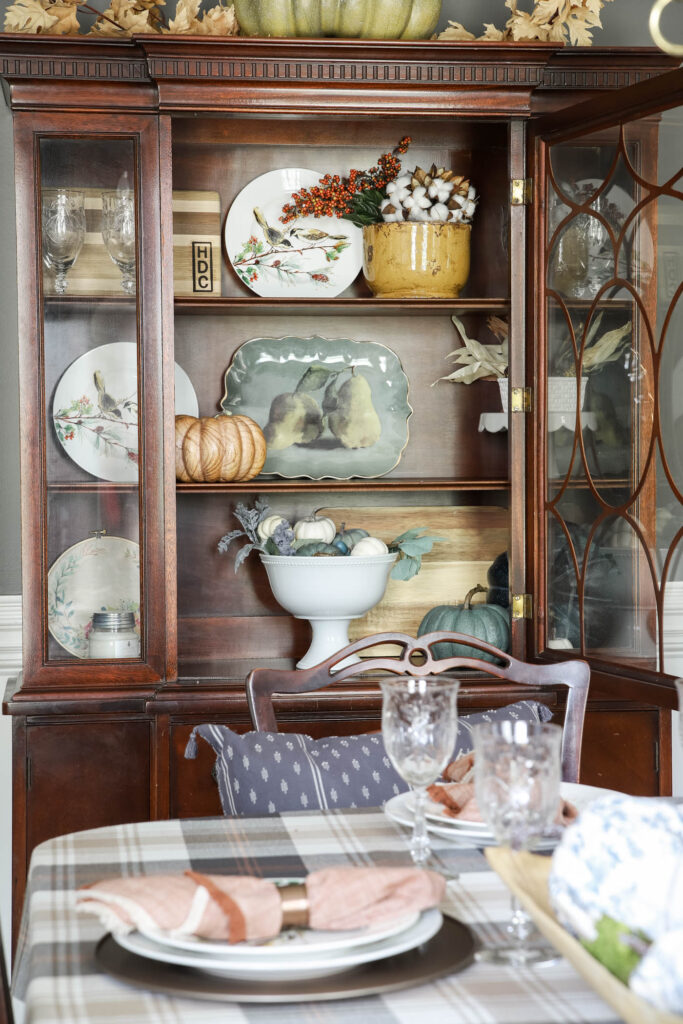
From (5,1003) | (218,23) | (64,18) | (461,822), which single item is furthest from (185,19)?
(5,1003)

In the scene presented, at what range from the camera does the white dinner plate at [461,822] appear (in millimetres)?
1263

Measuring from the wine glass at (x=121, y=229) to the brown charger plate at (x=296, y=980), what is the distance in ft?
5.48

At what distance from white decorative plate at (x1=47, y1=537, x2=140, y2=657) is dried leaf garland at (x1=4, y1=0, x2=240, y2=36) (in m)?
1.03

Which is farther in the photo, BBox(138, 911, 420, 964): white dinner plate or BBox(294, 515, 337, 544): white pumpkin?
BBox(294, 515, 337, 544): white pumpkin

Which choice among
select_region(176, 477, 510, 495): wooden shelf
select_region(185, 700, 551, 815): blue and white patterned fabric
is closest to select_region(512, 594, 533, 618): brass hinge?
select_region(176, 477, 510, 495): wooden shelf

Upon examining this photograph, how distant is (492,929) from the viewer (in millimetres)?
1010

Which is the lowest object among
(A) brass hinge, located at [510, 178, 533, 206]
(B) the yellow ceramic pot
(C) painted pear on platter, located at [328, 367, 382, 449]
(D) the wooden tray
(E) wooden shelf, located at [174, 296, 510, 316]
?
(D) the wooden tray

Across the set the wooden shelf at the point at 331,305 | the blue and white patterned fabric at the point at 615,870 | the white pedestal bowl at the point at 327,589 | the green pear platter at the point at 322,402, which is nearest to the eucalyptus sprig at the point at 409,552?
the white pedestal bowl at the point at 327,589

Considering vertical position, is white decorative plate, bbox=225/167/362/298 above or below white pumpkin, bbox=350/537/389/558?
above

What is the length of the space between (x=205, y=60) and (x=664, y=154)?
903 mm

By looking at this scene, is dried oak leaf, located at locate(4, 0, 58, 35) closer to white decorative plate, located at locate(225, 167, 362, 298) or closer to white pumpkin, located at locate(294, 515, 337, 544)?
white decorative plate, located at locate(225, 167, 362, 298)

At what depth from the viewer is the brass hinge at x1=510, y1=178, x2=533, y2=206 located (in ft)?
8.04

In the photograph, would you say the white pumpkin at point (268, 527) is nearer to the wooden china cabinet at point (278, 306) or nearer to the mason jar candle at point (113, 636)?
the wooden china cabinet at point (278, 306)

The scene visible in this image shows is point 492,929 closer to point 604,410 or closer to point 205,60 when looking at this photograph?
point 604,410
